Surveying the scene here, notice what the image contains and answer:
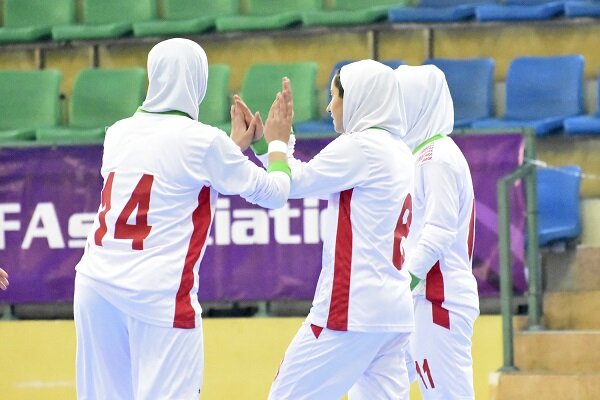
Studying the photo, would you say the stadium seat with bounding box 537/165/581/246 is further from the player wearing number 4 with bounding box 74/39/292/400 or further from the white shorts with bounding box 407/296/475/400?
the player wearing number 4 with bounding box 74/39/292/400

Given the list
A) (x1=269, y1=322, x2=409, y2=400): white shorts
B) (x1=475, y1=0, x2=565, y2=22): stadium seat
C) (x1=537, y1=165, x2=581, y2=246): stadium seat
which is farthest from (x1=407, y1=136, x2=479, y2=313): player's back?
(x1=475, y1=0, x2=565, y2=22): stadium seat

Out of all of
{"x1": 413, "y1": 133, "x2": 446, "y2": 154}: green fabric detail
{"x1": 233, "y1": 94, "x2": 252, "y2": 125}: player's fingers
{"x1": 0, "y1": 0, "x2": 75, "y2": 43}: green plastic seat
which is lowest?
{"x1": 413, "y1": 133, "x2": 446, "y2": 154}: green fabric detail

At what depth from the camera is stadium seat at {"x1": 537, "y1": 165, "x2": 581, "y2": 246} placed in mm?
8508

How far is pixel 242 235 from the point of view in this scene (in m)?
8.23

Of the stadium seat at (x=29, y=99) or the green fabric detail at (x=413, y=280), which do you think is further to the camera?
the stadium seat at (x=29, y=99)

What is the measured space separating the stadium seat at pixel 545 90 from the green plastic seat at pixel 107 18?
133 inches

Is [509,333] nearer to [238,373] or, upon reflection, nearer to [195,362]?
[238,373]

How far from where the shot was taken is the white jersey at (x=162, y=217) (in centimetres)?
477

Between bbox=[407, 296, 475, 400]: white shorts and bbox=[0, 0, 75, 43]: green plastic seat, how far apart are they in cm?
673

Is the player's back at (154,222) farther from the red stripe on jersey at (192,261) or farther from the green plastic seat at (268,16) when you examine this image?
the green plastic seat at (268,16)

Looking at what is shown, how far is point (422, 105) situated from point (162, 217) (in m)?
1.62

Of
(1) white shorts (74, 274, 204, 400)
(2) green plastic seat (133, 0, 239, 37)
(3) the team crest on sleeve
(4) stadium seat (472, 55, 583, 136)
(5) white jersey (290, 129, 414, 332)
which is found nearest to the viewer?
(1) white shorts (74, 274, 204, 400)

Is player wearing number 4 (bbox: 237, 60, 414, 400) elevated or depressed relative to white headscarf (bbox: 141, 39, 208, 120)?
depressed

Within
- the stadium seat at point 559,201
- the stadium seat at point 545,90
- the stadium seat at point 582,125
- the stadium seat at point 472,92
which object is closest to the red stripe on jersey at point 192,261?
the stadium seat at point 559,201
